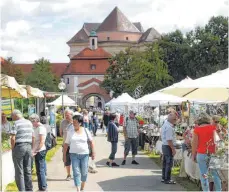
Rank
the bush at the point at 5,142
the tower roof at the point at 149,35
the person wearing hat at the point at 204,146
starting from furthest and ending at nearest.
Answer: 1. the tower roof at the point at 149,35
2. the bush at the point at 5,142
3. the person wearing hat at the point at 204,146

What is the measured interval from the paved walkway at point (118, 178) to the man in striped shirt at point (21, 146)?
141 centimetres

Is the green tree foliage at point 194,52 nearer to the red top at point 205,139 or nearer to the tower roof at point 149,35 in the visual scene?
the tower roof at point 149,35

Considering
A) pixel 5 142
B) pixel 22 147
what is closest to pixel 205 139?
pixel 22 147

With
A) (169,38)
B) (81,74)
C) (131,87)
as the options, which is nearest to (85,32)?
(81,74)

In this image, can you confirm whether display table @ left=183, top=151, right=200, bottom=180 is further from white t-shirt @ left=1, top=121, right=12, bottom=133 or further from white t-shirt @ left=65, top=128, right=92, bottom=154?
white t-shirt @ left=1, top=121, right=12, bottom=133

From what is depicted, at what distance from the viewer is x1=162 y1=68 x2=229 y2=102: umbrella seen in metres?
9.97

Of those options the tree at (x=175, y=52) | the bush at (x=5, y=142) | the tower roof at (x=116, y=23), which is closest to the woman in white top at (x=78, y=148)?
the bush at (x=5, y=142)

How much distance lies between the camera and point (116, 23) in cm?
12494

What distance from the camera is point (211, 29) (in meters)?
67.7

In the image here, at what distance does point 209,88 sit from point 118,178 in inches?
142

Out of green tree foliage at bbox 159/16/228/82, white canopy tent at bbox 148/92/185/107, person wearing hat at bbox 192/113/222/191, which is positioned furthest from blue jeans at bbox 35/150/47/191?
green tree foliage at bbox 159/16/228/82

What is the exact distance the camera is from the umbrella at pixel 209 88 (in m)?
9.97

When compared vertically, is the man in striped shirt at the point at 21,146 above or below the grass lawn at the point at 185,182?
above

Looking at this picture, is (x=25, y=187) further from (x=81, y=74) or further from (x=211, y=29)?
(x=81, y=74)
